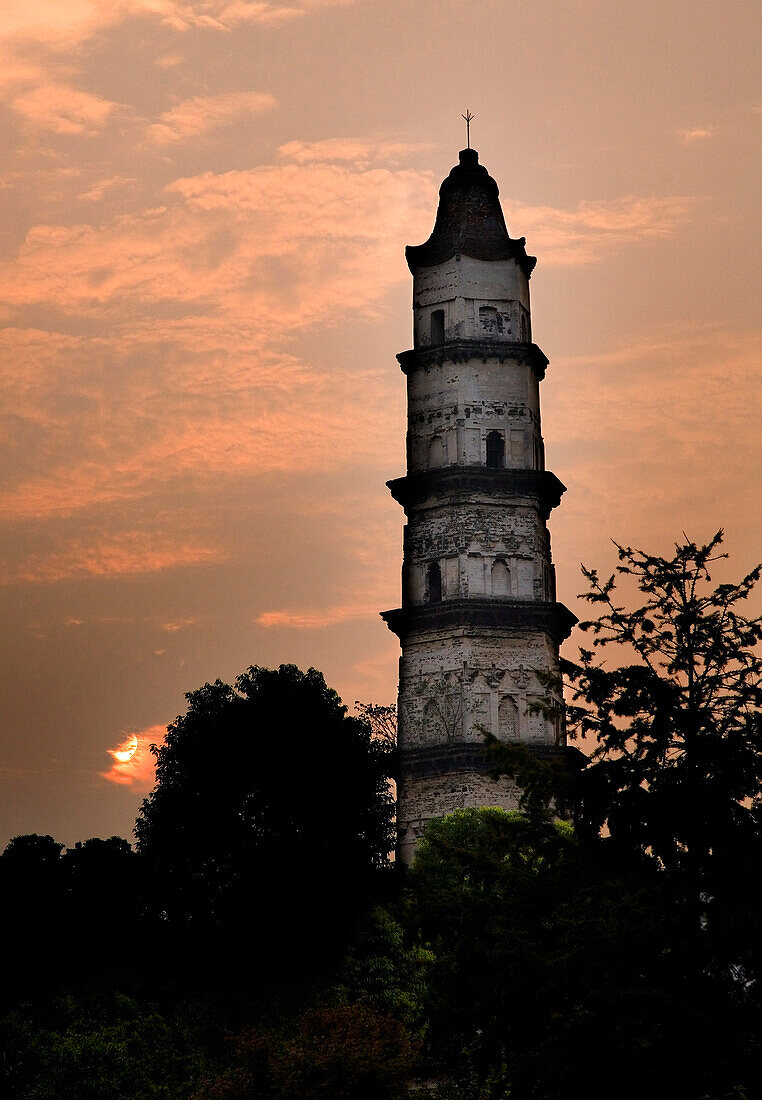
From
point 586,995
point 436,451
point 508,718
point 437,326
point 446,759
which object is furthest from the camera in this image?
point 437,326

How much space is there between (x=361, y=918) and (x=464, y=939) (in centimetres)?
2500

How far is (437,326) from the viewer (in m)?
70.9

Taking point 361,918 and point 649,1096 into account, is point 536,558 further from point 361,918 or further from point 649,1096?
point 649,1096

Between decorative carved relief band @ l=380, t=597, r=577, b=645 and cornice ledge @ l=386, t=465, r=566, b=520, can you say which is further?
cornice ledge @ l=386, t=465, r=566, b=520

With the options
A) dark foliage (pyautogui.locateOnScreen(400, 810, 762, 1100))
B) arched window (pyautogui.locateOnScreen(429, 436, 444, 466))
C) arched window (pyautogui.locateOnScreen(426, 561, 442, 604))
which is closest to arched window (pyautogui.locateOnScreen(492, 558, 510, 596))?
arched window (pyautogui.locateOnScreen(426, 561, 442, 604))

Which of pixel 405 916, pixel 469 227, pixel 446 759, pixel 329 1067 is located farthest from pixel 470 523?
pixel 405 916

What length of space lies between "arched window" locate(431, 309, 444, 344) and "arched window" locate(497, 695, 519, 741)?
51.3 ft

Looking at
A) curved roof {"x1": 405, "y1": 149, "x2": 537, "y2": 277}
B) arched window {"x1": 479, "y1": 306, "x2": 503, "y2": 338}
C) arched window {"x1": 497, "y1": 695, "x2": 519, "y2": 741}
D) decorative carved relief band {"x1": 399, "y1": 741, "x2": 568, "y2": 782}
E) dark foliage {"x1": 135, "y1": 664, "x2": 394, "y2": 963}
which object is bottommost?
dark foliage {"x1": 135, "y1": 664, "x2": 394, "y2": 963}

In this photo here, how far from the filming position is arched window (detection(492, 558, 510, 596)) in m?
66.5

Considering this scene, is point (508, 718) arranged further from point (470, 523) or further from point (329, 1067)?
point (329, 1067)

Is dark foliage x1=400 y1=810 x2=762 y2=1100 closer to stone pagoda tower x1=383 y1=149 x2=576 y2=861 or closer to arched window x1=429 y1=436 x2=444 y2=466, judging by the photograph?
stone pagoda tower x1=383 y1=149 x2=576 y2=861

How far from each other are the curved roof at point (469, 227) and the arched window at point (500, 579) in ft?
44.2

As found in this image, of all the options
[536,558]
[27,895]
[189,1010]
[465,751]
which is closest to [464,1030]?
[189,1010]

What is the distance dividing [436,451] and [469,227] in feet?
33.8
